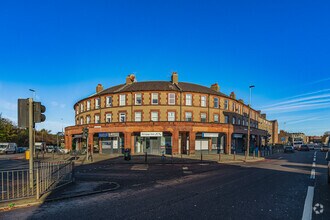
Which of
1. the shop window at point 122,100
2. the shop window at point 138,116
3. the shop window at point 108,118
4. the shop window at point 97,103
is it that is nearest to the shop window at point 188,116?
the shop window at point 138,116

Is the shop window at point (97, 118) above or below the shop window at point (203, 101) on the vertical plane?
below

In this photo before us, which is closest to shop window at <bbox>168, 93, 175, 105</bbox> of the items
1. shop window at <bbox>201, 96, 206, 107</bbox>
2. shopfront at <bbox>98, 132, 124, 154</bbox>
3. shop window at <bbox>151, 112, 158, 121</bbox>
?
shop window at <bbox>151, 112, 158, 121</bbox>

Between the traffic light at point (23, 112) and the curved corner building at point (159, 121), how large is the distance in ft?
80.5

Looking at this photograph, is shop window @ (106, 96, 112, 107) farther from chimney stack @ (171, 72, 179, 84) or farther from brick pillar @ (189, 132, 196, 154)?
brick pillar @ (189, 132, 196, 154)

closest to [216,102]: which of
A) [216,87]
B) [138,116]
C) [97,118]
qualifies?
[216,87]

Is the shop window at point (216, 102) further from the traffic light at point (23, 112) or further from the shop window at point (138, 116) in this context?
the traffic light at point (23, 112)

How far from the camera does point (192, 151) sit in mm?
32125

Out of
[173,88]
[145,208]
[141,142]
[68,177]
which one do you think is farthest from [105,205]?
[173,88]

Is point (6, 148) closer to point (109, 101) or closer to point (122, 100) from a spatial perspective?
point (109, 101)

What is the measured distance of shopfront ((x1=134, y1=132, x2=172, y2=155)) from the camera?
3459 cm

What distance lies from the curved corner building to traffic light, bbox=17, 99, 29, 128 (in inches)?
965

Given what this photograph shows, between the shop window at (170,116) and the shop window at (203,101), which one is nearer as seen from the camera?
the shop window at (170,116)

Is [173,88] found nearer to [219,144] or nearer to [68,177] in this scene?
[219,144]

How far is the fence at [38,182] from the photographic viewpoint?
7977 mm
